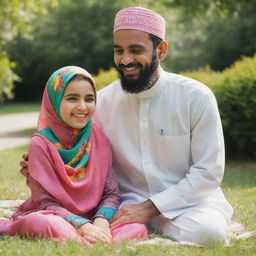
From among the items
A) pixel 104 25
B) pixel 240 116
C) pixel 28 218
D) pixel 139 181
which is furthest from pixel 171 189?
pixel 104 25

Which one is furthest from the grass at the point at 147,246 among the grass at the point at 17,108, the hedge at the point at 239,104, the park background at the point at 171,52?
the grass at the point at 17,108

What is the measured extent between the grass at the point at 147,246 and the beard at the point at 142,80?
1335 mm

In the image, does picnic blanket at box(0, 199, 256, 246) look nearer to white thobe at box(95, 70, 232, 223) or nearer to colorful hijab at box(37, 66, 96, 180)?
white thobe at box(95, 70, 232, 223)

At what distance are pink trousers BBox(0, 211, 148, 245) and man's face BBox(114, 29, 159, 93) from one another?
1.15 metres

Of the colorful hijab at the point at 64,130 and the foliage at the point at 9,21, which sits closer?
the colorful hijab at the point at 64,130

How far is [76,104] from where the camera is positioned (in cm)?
473

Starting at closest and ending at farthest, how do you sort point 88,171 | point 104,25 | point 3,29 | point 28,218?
point 28,218 < point 88,171 < point 3,29 < point 104,25

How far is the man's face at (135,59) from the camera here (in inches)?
191

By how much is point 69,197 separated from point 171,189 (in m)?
0.83

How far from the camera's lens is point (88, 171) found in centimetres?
481

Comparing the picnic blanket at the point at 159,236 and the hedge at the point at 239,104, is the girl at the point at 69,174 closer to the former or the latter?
the picnic blanket at the point at 159,236

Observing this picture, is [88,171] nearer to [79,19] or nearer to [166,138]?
[166,138]

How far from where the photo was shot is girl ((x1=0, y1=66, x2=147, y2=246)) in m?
4.51

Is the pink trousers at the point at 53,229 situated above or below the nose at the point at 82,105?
below
